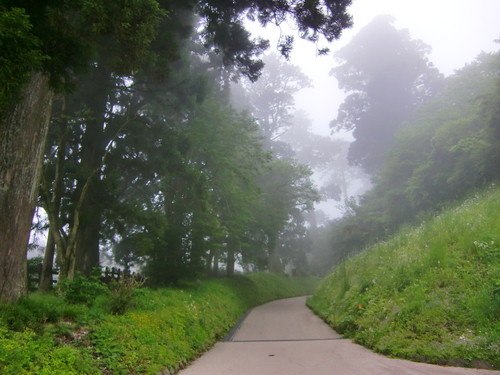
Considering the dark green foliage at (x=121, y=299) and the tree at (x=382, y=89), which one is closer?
the dark green foliage at (x=121, y=299)

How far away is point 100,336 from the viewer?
17.6 ft

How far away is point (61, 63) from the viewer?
6.21 metres

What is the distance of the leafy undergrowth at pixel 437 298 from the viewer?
5.72 meters

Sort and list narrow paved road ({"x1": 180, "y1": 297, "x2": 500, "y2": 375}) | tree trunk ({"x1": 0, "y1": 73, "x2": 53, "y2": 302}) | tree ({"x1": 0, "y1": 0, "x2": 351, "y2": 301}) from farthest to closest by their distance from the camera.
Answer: narrow paved road ({"x1": 180, "y1": 297, "x2": 500, "y2": 375})
tree trunk ({"x1": 0, "y1": 73, "x2": 53, "y2": 302})
tree ({"x1": 0, "y1": 0, "x2": 351, "y2": 301})

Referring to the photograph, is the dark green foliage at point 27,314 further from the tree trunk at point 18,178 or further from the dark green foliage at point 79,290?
the dark green foliage at point 79,290

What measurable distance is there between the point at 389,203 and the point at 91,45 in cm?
2352

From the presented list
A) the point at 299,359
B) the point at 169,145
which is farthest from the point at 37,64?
the point at 169,145

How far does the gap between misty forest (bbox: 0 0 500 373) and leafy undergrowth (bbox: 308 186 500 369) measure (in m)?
6.15

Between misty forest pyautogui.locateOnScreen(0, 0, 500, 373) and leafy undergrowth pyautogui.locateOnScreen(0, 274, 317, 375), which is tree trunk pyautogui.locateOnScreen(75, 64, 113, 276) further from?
leafy undergrowth pyautogui.locateOnScreen(0, 274, 317, 375)

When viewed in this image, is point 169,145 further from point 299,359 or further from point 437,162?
point 437,162

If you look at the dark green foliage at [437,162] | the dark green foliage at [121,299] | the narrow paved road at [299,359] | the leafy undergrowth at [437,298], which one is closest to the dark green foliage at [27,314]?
the dark green foliage at [121,299]

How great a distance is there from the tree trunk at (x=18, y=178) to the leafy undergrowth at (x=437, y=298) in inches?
252

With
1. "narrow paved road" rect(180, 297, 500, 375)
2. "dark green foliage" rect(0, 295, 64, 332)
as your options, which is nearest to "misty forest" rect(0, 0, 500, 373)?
"dark green foliage" rect(0, 295, 64, 332)

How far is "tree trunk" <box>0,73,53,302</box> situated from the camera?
211 inches
